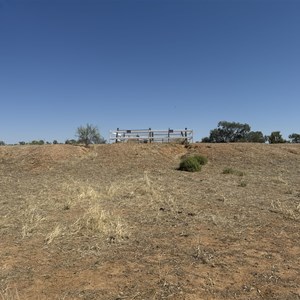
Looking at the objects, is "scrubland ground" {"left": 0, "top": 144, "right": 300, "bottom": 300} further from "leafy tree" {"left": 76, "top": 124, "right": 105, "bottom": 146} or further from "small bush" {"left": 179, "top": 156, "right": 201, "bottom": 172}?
"leafy tree" {"left": 76, "top": 124, "right": 105, "bottom": 146}

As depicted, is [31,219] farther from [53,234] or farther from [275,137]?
[275,137]

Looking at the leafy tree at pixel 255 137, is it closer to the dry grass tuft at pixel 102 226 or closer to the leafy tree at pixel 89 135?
the leafy tree at pixel 89 135

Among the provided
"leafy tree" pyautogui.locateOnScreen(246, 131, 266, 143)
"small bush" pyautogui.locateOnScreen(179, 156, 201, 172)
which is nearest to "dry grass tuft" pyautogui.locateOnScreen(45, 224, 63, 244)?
"small bush" pyautogui.locateOnScreen(179, 156, 201, 172)

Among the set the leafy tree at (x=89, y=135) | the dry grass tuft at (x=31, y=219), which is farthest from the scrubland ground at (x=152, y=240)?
the leafy tree at (x=89, y=135)

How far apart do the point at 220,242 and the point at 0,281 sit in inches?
143

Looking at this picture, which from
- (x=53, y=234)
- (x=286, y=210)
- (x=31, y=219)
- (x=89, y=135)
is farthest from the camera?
(x=89, y=135)

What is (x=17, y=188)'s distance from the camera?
13.8m

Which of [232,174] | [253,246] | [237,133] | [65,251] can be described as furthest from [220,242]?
[237,133]

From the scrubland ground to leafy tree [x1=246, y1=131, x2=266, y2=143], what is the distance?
3166cm

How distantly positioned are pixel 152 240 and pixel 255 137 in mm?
42489

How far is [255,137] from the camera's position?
1854 inches

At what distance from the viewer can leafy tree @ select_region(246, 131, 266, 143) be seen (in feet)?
150

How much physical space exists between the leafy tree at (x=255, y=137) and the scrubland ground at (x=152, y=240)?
31660 millimetres

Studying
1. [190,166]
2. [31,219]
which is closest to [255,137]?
[190,166]
